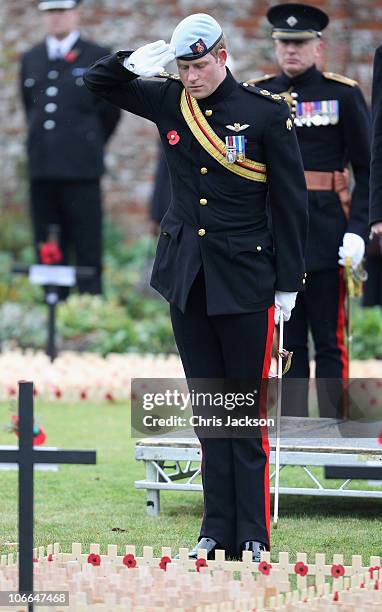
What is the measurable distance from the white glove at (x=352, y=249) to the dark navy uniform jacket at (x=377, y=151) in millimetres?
976

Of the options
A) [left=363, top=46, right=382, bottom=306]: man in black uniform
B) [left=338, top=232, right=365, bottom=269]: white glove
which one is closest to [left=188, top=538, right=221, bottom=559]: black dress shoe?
[left=363, top=46, right=382, bottom=306]: man in black uniform

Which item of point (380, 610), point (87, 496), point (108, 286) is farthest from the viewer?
point (108, 286)

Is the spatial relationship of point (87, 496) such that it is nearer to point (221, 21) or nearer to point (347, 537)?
point (347, 537)

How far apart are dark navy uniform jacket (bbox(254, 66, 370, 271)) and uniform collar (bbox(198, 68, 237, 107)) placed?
175 cm

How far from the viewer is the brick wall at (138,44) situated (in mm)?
14711

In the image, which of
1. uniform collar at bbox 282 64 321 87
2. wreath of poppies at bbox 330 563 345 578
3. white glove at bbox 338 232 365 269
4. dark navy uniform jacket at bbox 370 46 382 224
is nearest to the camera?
wreath of poppies at bbox 330 563 345 578

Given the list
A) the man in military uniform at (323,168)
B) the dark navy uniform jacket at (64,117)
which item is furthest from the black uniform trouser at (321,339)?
the dark navy uniform jacket at (64,117)

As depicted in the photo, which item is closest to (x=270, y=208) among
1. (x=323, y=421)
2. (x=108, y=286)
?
(x=323, y=421)

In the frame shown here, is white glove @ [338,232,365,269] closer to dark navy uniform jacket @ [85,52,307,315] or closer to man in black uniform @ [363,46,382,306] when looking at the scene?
man in black uniform @ [363,46,382,306]

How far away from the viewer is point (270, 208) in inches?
211

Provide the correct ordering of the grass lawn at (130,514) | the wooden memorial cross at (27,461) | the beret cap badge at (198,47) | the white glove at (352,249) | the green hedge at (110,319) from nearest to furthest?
1. the wooden memorial cross at (27,461)
2. the beret cap badge at (198,47)
3. the grass lawn at (130,514)
4. the white glove at (352,249)
5. the green hedge at (110,319)

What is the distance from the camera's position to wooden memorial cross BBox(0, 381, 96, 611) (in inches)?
164

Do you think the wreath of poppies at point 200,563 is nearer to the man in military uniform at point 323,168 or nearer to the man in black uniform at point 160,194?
the man in military uniform at point 323,168

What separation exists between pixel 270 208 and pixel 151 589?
1.52m
